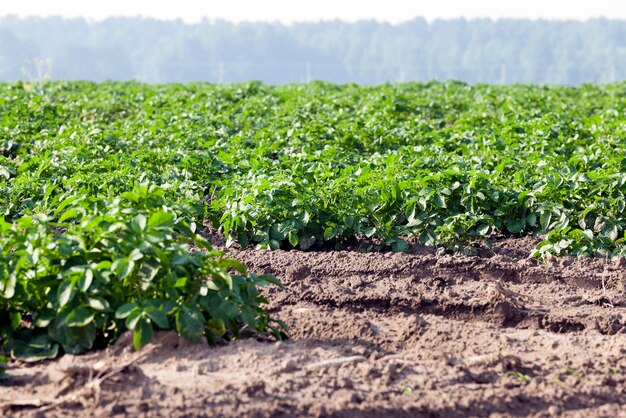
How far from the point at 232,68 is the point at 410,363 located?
10906 centimetres

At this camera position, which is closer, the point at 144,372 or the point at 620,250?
the point at 144,372

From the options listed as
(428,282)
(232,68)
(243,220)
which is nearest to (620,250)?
(428,282)

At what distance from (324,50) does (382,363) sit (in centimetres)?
13450

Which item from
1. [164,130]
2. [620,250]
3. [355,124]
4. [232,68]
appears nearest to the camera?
[620,250]

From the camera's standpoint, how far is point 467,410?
10.5 ft

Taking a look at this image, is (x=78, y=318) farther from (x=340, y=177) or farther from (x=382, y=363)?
(x=340, y=177)

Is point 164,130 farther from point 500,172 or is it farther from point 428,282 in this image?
point 428,282

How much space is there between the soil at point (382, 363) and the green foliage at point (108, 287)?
111mm

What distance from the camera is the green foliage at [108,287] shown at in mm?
3465

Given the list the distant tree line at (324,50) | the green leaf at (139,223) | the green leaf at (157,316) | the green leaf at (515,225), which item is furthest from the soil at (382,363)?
the distant tree line at (324,50)

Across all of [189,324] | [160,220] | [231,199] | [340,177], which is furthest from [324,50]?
[189,324]

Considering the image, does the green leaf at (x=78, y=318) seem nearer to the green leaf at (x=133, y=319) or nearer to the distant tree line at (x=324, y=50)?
the green leaf at (x=133, y=319)

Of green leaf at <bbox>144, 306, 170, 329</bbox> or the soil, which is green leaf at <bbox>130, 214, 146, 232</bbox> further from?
the soil

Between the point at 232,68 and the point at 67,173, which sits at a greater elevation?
the point at 67,173
